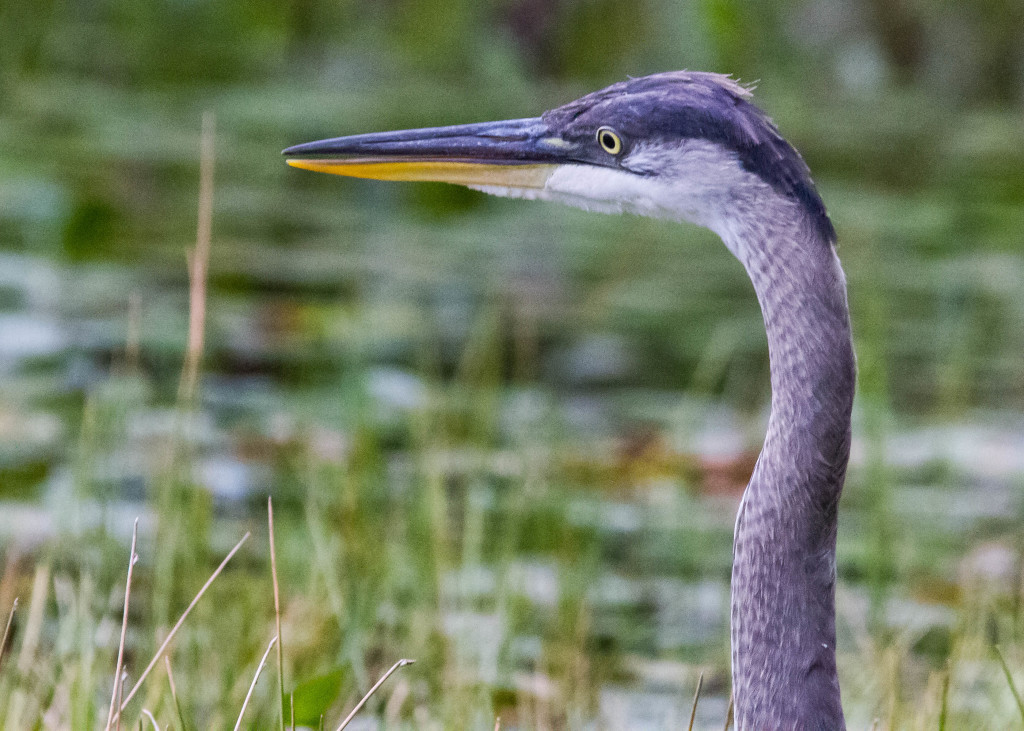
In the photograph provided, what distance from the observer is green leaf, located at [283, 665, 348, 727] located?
220 centimetres

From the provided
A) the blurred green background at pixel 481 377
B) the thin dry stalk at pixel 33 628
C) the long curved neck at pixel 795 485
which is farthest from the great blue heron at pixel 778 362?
the thin dry stalk at pixel 33 628

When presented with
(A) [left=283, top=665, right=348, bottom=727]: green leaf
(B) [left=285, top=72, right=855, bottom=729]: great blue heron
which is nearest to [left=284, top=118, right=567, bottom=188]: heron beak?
(B) [left=285, top=72, right=855, bottom=729]: great blue heron

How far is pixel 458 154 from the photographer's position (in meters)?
2.04

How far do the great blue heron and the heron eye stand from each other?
0.09 feet

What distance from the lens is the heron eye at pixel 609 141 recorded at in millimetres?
1940

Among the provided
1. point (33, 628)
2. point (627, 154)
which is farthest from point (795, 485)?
point (33, 628)

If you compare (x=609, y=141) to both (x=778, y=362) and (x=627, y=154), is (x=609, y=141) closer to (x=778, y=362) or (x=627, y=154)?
(x=627, y=154)

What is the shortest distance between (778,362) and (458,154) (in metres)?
0.57

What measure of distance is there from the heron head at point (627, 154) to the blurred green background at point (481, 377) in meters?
0.70

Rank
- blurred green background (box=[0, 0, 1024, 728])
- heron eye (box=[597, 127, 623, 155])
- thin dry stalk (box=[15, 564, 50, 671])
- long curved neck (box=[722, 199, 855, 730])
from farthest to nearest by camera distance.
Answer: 1. blurred green background (box=[0, 0, 1024, 728])
2. thin dry stalk (box=[15, 564, 50, 671])
3. heron eye (box=[597, 127, 623, 155])
4. long curved neck (box=[722, 199, 855, 730])

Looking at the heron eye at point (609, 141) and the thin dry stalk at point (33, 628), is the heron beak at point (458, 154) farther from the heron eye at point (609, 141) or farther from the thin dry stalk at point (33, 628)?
the thin dry stalk at point (33, 628)

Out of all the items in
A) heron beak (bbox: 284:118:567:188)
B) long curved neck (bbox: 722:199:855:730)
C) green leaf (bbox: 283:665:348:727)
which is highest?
heron beak (bbox: 284:118:567:188)

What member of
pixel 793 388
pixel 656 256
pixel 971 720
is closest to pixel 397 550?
pixel 971 720

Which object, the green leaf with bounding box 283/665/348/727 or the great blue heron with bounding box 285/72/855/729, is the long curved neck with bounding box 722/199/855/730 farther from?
the green leaf with bounding box 283/665/348/727
